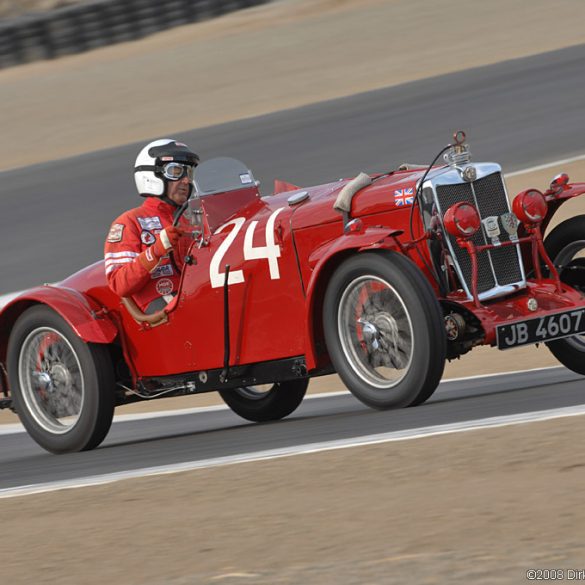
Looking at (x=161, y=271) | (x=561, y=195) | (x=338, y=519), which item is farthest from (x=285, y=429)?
(x=338, y=519)

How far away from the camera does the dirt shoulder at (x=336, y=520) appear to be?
4.14m

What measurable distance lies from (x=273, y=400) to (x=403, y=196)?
84.1 inches

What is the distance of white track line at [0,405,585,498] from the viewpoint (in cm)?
601

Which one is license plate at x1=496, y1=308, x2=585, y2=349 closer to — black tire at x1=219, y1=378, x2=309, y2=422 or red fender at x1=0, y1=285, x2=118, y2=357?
black tire at x1=219, y1=378, x2=309, y2=422

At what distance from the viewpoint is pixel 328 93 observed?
21.3 metres

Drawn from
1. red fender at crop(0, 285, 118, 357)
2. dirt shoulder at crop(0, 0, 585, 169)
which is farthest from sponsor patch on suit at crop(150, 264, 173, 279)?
dirt shoulder at crop(0, 0, 585, 169)

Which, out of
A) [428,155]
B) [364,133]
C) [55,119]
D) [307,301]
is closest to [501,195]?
[307,301]

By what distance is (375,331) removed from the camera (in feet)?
22.4

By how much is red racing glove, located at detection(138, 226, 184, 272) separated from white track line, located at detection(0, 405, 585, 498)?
146 cm

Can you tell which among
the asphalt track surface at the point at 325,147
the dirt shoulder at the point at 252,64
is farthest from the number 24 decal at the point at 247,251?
the dirt shoulder at the point at 252,64

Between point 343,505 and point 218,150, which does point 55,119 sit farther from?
point 343,505

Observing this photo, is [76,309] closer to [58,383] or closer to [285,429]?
[58,383]

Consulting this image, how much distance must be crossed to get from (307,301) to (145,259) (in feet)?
3.78

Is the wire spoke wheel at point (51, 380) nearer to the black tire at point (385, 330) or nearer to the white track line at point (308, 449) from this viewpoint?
the white track line at point (308, 449)
